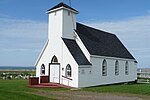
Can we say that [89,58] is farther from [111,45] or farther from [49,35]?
[111,45]

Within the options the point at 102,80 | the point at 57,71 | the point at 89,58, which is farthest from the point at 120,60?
the point at 57,71

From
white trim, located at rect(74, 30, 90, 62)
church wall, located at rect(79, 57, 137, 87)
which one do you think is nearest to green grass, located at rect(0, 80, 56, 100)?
church wall, located at rect(79, 57, 137, 87)

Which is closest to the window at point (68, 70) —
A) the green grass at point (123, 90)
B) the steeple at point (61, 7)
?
the green grass at point (123, 90)

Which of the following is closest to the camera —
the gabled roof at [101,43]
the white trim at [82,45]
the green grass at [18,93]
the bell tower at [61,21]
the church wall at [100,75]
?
the green grass at [18,93]

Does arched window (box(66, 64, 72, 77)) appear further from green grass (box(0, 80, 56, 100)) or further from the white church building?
green grass (box(0, 80, 56, 100))

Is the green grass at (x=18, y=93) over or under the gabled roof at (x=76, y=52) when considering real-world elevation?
under

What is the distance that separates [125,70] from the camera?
3975 centimetres

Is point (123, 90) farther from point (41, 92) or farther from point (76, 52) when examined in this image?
point (41, 92)

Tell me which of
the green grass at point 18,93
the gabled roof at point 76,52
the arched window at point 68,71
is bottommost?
the green grass at point 18,93

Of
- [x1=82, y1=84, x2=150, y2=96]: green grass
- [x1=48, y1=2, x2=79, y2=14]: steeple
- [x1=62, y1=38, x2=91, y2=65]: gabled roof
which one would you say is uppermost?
[x1=48, y1=2, x2=79, y2=14]: steeple

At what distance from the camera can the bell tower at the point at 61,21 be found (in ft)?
99.1

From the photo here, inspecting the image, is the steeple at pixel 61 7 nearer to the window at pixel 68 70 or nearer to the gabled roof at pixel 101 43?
the gabled roof at pixel 101 43

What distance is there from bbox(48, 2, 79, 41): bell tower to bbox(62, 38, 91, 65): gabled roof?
79cm

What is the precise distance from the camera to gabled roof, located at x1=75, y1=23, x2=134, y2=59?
32.2m
